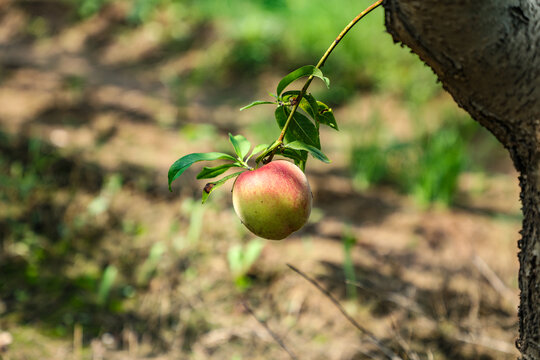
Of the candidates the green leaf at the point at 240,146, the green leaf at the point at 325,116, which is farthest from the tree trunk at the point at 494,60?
the green leaf at the point at 240,146

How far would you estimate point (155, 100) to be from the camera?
10.8 ft

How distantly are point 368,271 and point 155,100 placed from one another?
199 centimetres

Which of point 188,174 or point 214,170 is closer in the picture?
point 214,170

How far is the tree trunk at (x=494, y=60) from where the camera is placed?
0.58 m

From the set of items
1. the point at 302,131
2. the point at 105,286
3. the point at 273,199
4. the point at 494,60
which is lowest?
the point at 105,286

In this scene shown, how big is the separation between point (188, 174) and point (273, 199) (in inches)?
72.2

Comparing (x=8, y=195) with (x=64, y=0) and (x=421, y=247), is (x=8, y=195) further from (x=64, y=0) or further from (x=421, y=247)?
(x=64, y=0)

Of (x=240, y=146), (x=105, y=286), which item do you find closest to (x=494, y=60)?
(x=240, y=146)

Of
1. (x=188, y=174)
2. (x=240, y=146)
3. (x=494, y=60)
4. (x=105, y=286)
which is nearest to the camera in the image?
(x=494, y=60)

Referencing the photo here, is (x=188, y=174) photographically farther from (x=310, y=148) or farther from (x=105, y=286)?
(x=310, y=148)

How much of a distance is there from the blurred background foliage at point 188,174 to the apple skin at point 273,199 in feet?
3.50

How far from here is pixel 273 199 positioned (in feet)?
2.00

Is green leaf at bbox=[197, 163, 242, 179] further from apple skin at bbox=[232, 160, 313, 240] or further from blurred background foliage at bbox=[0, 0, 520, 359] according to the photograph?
blurred background foliage at bbox=[0, 0, 520, 359]

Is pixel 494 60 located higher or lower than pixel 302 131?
higher
